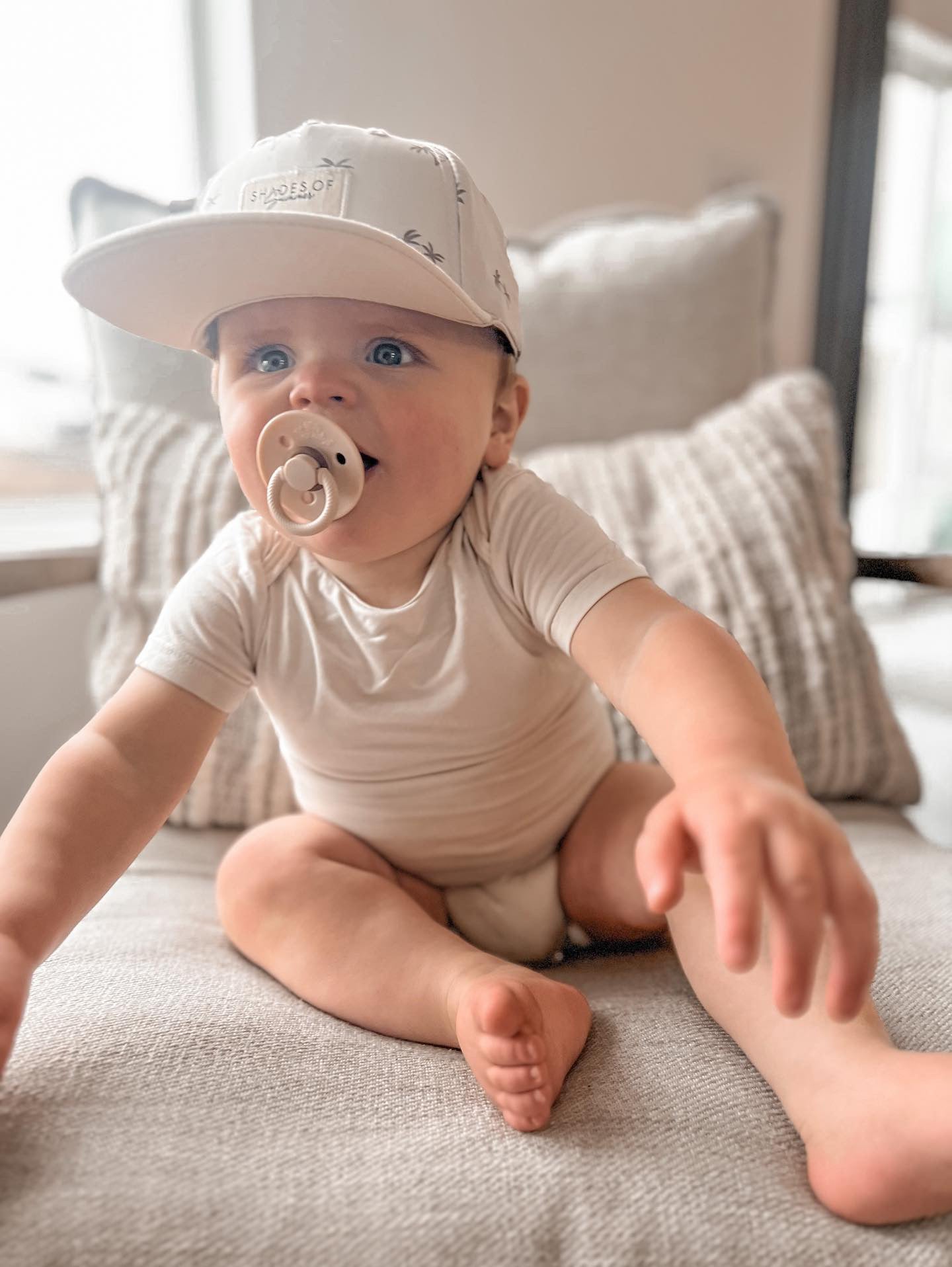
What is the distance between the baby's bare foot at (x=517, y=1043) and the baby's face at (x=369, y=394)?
0.28 metres

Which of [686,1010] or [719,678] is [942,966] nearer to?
[686,1010]

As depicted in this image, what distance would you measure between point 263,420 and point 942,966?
0.56m

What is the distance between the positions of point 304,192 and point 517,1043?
0.49m

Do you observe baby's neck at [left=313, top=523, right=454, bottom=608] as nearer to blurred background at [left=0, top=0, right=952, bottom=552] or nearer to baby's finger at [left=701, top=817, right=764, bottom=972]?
baby's finger at [left=701, top=817, right=764, bottom=972]

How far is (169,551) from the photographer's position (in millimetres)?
1021

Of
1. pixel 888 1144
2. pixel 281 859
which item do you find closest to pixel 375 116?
pixel 281 859

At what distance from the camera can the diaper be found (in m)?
0.77

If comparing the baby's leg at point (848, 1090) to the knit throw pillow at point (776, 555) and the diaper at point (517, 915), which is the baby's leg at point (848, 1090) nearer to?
the diaper at point (517, 915)

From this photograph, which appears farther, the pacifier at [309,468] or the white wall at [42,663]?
the white wall at [42,663]

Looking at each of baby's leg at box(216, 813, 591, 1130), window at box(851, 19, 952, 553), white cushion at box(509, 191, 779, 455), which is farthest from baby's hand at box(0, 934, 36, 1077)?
window at box(851, 19, 952, 553)

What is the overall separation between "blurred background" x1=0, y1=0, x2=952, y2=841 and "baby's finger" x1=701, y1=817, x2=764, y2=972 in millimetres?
762


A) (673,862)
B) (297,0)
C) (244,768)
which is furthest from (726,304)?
(673,862)

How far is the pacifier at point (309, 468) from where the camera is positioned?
23.1 inches

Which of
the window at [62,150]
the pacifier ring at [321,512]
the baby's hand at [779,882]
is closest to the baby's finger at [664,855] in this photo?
the baby's hand at [779,882]
